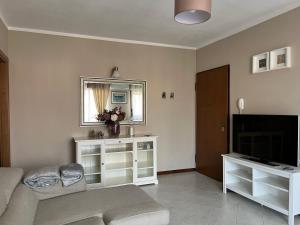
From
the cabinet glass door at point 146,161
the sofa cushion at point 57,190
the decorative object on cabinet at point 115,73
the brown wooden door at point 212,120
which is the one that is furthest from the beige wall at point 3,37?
the brown wooden door at point 212,120

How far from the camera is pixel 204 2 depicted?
72.5 inches

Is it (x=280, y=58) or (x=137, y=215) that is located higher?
(x=280, y=58)

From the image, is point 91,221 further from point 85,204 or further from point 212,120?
point 212,120

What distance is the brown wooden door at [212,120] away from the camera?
3.95 meters

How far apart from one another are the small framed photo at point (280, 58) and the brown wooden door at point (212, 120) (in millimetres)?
852

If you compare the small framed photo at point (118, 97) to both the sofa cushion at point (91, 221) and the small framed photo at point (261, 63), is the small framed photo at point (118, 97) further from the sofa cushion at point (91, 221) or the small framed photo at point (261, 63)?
the sofa cushion at point (91, 221)

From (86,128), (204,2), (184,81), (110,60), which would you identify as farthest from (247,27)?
(86,128)

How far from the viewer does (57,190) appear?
2359mm

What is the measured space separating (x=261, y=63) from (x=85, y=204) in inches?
112

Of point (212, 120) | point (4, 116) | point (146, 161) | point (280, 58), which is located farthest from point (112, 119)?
point (280, 58)

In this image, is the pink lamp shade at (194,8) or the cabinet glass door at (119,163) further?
the cabinet glass door at (119,163)

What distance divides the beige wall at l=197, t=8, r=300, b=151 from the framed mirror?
4.99 feet

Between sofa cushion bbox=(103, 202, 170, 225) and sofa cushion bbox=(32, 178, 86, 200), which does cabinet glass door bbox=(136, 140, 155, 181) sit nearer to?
sofa cushion bbox=(32, 178, 86, 200)

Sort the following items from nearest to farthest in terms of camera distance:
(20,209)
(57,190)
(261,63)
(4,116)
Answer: (20,209)
(57,190)
(261,63)
(4,116)
